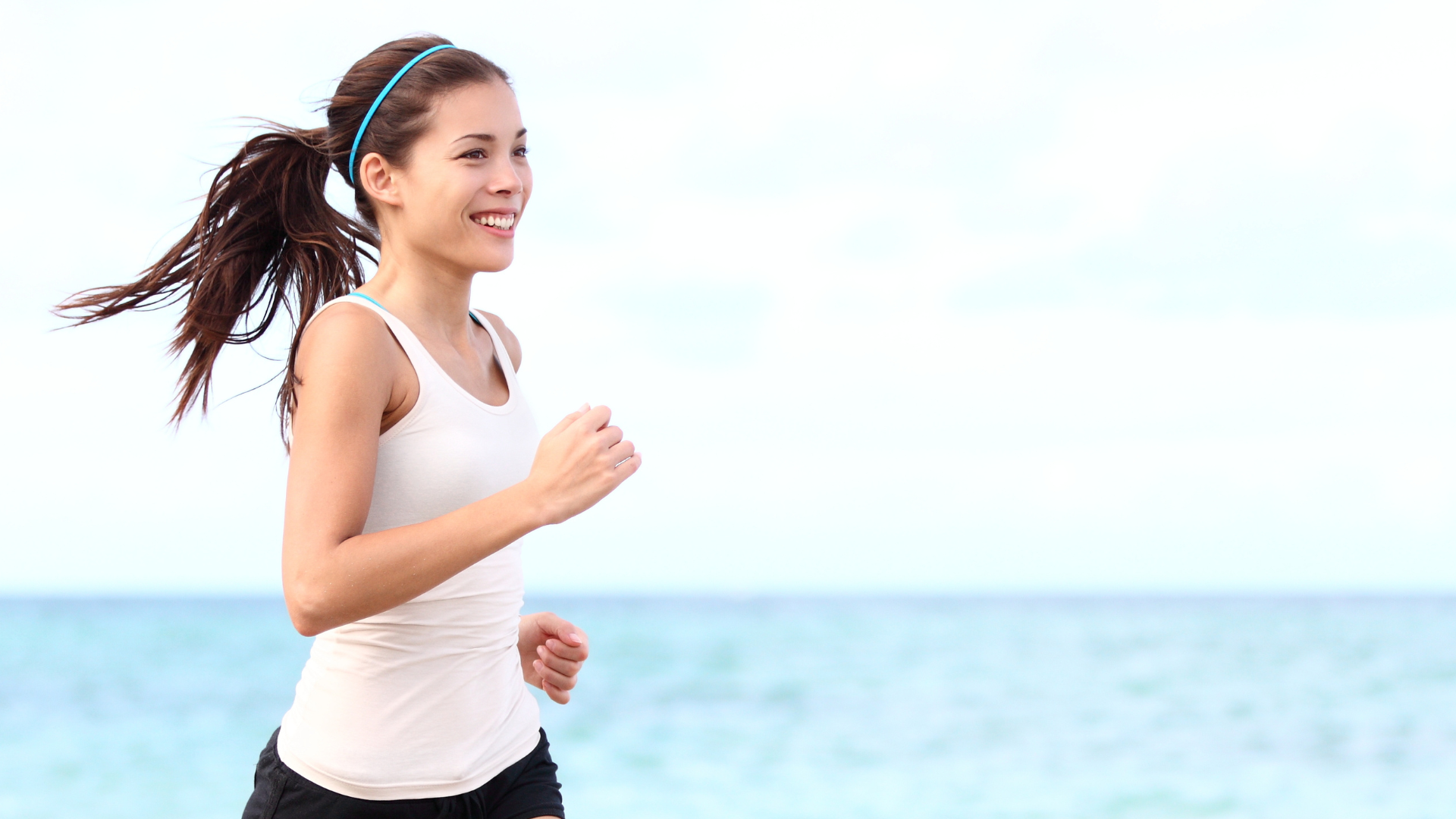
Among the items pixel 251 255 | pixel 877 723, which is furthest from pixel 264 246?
pixel 877 723

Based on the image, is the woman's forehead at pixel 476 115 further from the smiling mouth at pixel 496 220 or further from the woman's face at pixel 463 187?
the smiling mouth at pixel 496 220

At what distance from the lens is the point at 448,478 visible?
170cm

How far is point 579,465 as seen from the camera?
1.50 m

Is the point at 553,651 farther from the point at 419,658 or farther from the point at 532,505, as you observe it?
the point at 532,505

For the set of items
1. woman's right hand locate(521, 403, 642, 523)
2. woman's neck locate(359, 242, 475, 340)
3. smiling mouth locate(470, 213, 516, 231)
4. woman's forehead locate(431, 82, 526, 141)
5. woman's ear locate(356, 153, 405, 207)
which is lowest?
woman's right hand locate(521, 403, 642, 523)

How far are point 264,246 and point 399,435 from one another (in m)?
0.56

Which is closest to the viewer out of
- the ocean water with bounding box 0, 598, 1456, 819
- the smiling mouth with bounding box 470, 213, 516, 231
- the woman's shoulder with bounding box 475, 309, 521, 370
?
the smiling mouth with bounding box 470, 213, 516, 231

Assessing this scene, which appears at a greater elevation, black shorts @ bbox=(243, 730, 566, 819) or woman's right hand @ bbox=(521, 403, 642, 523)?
woman's right hand @ bbox=(521, 403, 642, 523)

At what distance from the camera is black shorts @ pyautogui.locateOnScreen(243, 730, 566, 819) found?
5.61 ft

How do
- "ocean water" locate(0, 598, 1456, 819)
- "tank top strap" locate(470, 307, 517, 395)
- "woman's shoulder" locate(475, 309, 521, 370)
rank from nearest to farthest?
"tank top strap" locate(470, 307, 517, 395) → "woman's shoulder" locate(475, 309, 521, 370) → "ocean water" locate(0, 598, 1456, 819)

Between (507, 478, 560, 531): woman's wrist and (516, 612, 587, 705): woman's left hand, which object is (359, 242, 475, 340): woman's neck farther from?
(516, 612, 587, 705): woman's left hand

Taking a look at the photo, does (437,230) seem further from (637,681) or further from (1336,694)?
(1336,694)

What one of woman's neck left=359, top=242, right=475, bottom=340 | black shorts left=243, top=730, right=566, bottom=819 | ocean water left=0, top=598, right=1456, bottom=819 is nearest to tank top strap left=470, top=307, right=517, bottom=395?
woman's neck left=359, top=242, right=475, bottom=340

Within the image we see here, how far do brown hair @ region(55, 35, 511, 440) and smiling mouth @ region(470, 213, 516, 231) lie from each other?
235 millimetres
